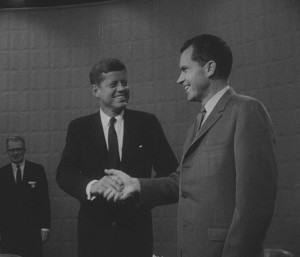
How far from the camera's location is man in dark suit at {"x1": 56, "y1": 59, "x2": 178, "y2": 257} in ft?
9.48

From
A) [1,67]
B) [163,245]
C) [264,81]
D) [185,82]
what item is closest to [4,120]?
[1,67]

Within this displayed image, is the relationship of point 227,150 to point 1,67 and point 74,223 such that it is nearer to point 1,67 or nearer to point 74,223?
point 74,223

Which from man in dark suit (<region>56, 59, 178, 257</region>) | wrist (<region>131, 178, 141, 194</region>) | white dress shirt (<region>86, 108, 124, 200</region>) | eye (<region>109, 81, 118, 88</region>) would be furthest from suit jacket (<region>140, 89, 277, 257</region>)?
eye (<region>109, 81, 118, 88</region>)

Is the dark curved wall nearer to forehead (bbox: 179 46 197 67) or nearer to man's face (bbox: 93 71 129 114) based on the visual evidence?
man's face (bbox: 93 71 129 114)

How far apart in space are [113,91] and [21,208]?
286 centimetres

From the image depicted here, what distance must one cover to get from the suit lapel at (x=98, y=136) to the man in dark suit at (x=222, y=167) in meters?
0.64

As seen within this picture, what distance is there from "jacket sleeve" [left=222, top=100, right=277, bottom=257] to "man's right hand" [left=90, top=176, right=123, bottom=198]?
736mm

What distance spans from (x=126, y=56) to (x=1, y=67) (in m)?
1.50

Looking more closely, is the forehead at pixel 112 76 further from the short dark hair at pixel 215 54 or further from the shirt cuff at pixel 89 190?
the short dark hair at pixel 215 54

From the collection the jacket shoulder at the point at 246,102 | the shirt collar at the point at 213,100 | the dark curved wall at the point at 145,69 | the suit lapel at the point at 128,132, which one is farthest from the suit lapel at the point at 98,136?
the dark curved wall at the point at 145,69

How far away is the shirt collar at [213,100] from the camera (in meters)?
2.41

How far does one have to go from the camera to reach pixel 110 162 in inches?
118

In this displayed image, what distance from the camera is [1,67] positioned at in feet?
22.5

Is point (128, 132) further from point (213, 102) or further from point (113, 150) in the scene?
point (213, 102)
